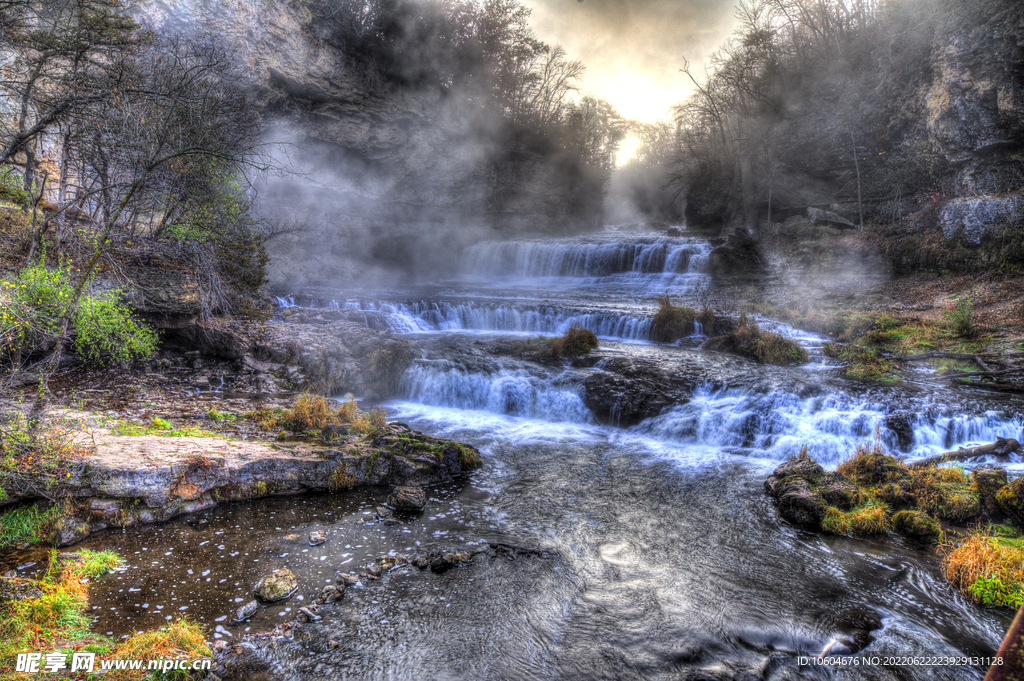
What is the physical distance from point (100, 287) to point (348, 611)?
683 centimetres

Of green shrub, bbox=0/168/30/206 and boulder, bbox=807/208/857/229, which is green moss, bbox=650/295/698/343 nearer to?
boulder, bbox=807/208/857/229

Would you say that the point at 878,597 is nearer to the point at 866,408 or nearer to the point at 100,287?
the point at 866,408

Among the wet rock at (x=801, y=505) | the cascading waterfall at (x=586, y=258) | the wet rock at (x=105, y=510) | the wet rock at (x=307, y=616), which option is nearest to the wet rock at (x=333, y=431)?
the wet rock at (x=105, y=510)

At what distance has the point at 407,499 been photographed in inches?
223

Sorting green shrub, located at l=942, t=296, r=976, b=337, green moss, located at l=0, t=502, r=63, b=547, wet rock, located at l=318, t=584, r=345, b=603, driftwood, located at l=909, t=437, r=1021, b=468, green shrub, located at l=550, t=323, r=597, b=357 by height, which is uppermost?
green shrub, located at l=942, t=296, r=976, b=337

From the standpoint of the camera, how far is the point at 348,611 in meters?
3.89

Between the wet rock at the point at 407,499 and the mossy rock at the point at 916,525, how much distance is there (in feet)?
19.2

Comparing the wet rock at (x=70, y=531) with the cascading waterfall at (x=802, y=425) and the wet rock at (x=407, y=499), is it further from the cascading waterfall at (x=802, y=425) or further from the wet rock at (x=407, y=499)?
the cascading waterfall at (x=802, y=425)

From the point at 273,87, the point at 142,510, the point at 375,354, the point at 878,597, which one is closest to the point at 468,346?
the point at 375,354

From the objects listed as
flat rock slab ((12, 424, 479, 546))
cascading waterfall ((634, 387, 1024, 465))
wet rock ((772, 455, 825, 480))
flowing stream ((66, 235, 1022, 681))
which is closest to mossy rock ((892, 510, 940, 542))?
flowing stream ((66, 235, 1022, 681))

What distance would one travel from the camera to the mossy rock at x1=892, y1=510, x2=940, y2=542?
520cm

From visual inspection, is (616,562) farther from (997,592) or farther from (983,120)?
(983,120)

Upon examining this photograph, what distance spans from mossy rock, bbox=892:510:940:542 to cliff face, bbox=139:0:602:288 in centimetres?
2184

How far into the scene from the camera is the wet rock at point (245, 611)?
143 inches
